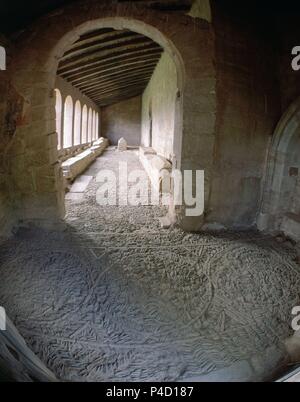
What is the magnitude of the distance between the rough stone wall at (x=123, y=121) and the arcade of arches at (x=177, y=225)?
1730 centimetres

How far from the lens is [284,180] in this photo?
15.6 feet

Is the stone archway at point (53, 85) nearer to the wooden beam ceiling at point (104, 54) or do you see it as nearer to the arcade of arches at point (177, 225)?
the arcade of arches at point (177, 225)

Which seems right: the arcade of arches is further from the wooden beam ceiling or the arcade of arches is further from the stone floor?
the wooden beam ceiling

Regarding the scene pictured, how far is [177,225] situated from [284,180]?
6.73 feet

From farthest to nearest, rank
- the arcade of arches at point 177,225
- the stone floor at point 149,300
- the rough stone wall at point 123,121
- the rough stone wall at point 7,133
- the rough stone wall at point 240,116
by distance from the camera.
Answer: the rough stone wall at point 123,121, the rough stone wall at point 240,116, the rough stone wall at point 7,133, the arcade of arches at point 177,225, the stone floor at point 149,300

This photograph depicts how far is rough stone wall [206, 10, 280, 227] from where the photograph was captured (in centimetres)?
444

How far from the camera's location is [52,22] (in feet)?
13.4

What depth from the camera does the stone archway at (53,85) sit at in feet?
13.5

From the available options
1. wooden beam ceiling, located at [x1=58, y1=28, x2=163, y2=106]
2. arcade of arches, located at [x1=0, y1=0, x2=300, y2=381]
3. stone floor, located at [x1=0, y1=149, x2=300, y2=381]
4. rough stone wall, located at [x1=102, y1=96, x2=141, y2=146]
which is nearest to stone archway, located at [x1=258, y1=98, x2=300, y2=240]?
arcade of arches, located at [x1=0, y1=0, x2=300, y2=381]

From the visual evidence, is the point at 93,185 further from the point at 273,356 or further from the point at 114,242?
the point at 273,356

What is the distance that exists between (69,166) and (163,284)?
5678mm

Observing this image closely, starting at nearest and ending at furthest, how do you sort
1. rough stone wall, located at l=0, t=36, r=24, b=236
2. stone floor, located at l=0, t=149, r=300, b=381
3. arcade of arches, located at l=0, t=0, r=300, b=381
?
1. stone floor, located at l=0, t=149, r=300, b=381
2. arcade of arches, located at l=0, t=0, r=300, b=381
3. rough stone wall, located at l=0, t=36, r=24, b=236

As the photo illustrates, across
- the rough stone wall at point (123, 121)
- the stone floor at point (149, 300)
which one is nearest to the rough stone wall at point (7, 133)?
the stone floor at point (149, 300)

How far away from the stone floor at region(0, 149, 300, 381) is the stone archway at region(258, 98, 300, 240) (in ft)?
1.31
